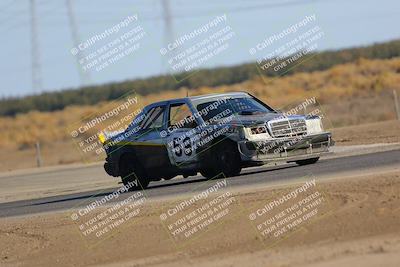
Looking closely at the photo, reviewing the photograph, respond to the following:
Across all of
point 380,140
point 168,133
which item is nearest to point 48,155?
point 380,140

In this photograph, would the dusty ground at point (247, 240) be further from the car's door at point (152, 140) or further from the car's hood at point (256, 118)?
the car's door at point (152, 140)

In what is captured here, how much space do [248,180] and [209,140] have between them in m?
1.18

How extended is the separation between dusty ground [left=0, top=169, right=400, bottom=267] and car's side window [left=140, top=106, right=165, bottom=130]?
456 cm

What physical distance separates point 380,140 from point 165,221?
12.6 m

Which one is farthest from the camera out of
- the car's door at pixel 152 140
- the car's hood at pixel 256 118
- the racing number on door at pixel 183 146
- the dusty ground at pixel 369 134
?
the dusty ground at pixel 369 134

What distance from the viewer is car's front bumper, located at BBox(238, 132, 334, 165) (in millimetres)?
18406

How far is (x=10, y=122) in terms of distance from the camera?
246 feet

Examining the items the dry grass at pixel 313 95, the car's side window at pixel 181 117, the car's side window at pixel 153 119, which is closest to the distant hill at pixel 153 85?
the dry grass at pixel 313 95

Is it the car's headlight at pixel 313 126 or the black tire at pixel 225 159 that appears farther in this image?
the car's headlight at pixel 313 126

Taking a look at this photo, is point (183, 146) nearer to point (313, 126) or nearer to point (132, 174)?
point (132, 174)

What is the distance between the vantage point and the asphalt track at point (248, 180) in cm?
1761

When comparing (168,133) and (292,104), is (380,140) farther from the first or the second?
(292,104)

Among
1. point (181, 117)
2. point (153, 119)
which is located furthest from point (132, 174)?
point (181, 117)

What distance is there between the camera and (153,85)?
8250cm
